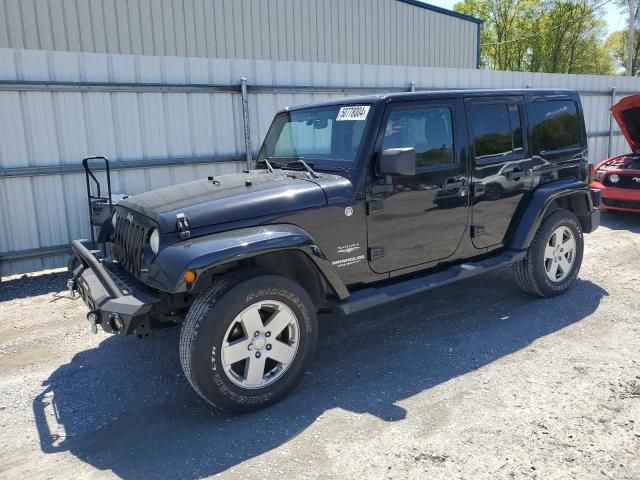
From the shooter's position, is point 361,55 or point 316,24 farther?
point 361,55

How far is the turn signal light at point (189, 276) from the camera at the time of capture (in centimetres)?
302

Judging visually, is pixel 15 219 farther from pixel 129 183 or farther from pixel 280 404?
pixel 280 404

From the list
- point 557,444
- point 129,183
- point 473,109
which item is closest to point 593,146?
point 473,109

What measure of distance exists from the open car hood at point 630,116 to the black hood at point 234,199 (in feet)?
23.1

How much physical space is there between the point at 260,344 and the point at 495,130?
2933 millimetres

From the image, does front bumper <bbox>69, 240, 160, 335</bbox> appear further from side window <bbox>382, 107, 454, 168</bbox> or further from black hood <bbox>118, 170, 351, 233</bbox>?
side window <bbox>382, 107, 454, 168</bbox>

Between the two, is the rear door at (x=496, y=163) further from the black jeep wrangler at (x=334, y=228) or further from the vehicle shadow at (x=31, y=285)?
the vehicle shadow at (x=31, y=285)

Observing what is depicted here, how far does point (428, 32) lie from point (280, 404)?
1477 centimetres

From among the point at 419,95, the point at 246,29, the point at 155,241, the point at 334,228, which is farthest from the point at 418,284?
the point at 246,29

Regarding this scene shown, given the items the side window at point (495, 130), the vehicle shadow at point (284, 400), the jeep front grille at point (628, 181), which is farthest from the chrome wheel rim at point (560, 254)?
the jeep front grille at point (628, 181)

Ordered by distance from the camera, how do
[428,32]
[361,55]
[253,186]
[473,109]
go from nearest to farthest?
1. [253,186]
2. [473,109]
3. [361,55]
4. [428,32]

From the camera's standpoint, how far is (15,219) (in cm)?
649

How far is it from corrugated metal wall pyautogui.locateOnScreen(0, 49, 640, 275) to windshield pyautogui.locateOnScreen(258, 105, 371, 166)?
288cm

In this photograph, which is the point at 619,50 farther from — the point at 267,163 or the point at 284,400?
the point at 284,400
